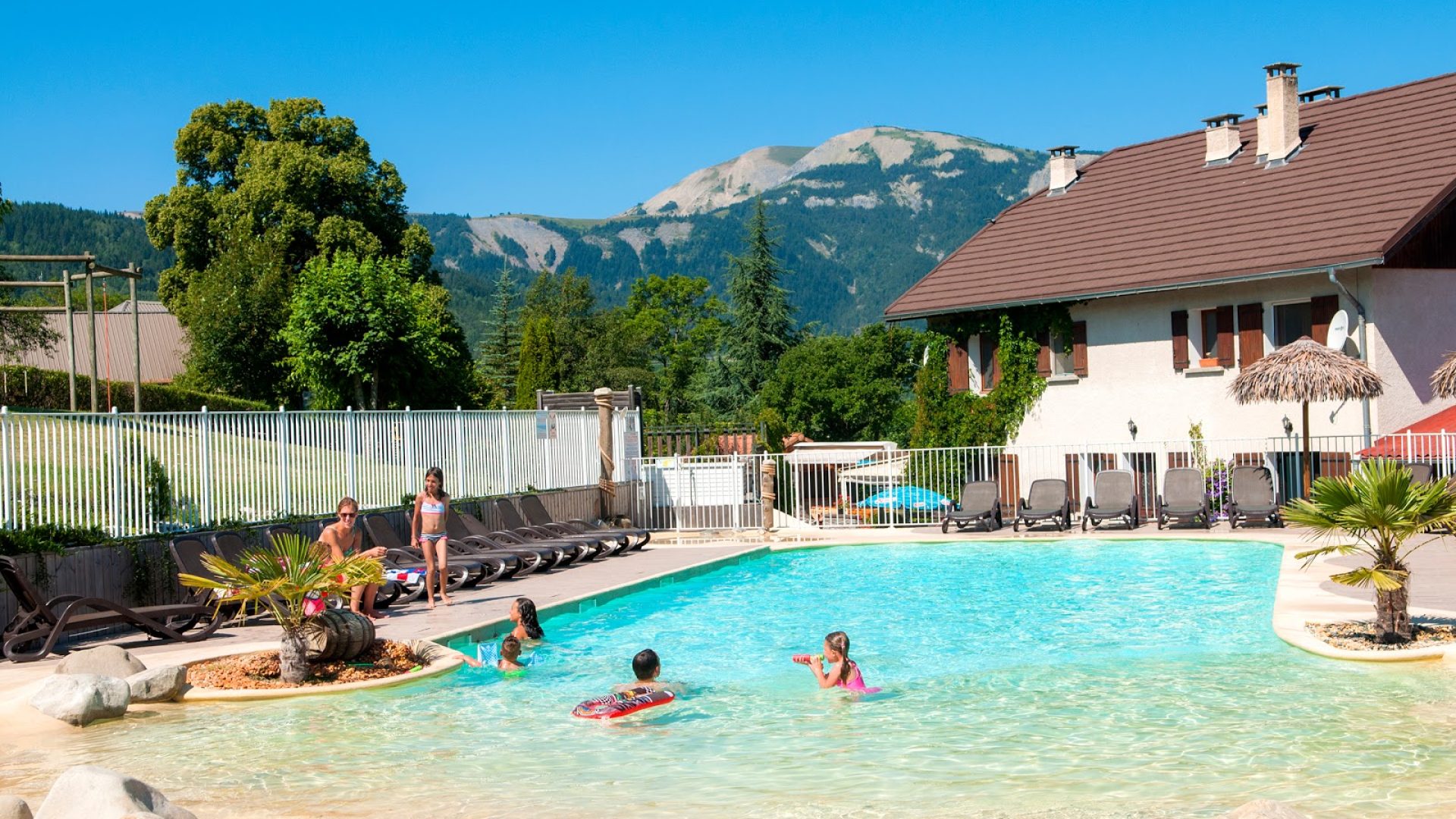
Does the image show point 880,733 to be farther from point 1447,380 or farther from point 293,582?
point 1447,380

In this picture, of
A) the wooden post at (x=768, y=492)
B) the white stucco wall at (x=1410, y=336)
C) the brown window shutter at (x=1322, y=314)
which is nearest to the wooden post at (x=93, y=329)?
the wooden post at (x=768, y=492)

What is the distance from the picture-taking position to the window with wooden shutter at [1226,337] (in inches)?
1029

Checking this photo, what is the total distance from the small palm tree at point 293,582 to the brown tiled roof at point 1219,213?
19413 millimetres

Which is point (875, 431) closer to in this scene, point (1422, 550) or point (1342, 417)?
point (1342, 417)

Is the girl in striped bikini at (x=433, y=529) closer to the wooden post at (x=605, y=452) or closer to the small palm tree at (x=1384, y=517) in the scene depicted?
the small palm tree at (x=1384, y=517)

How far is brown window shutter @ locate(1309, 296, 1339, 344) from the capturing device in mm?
24422

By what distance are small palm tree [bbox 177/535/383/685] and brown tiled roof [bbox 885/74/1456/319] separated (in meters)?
19.4

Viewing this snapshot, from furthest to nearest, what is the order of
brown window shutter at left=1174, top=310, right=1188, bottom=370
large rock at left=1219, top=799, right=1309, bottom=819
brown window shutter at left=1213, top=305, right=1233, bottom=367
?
brown window shutter at left=1174, top=310, right=1188, bottom=370, brown window shutter at left=1213, top=305, right=1233, bottom=367, large rock at left=1219, top=799, right=1309, bottom=819

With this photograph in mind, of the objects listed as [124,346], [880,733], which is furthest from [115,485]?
[124,346]

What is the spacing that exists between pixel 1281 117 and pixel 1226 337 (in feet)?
18.4

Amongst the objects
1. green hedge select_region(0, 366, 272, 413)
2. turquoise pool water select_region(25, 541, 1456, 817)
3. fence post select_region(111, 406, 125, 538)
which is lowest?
turquoise pool water select_region(25, 541, 1456, 817)

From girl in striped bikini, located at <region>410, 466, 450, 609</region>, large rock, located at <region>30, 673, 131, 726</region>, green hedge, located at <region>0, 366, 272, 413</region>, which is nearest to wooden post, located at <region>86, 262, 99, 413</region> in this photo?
girl in striped bikini, located at <region>410, 466, 450, 609</region>

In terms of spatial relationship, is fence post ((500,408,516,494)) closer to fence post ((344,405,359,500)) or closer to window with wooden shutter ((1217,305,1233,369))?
fence post ((344,405,359,500))

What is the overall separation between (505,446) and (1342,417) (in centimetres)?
1490
